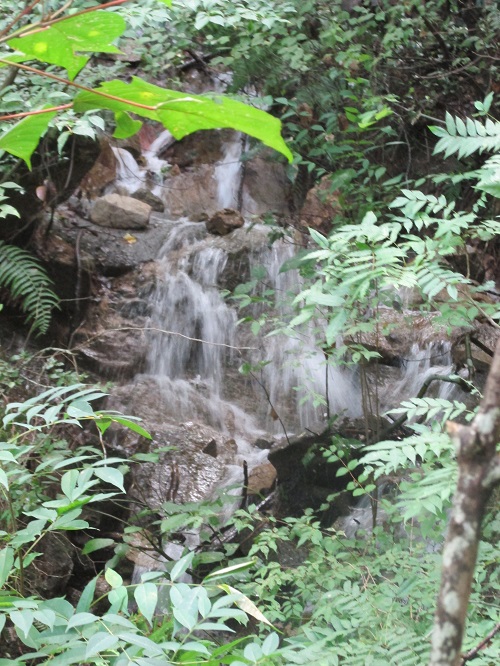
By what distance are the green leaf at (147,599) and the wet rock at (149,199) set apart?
7.63m

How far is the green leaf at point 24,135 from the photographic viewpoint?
87cm

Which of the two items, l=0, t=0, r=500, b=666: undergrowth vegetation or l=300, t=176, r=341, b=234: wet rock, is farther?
l=300, t=176, r=341, b=234: wet rock

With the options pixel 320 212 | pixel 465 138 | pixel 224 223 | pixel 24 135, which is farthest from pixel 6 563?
pixel 224 223

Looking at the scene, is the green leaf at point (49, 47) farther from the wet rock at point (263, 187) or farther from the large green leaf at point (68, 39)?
the wet rock at point (263, 187)

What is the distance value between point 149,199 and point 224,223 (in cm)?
154

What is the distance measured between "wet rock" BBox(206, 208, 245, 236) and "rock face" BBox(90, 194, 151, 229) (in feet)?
2.70

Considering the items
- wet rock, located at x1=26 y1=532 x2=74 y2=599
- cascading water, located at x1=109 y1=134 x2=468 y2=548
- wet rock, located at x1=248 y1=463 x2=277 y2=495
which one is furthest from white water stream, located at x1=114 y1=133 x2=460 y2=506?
wet rock, located at x1=26 y1=532 x2=74 y2=599

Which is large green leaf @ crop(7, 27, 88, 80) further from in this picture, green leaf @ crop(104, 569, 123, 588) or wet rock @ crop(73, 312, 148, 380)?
wet rock @ crop(73, 312, 148, 380)

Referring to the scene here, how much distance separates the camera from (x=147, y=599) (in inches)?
Result: 50.2

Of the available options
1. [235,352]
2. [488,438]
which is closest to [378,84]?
[235,352]

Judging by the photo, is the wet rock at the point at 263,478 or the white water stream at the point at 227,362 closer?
the wet rock at the point at 263,478

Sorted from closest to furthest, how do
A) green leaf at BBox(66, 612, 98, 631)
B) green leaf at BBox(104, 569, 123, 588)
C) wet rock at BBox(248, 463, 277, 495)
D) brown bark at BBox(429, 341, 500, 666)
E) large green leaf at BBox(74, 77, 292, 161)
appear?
brown bark at BBox(429, 341, 500, 666) < large green leaf at BBox(74, 77, 292, 161) < green leaf at BBox(66, 612, 98, 631) < green leaf at BBox(104, 569, 123, 588) < wet rock at BBox(248, 463, 277, 495)

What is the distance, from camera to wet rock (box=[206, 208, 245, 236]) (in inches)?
298

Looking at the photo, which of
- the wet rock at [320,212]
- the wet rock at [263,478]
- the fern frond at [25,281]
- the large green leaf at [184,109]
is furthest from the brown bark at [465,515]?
the wet rock at [320,212]
